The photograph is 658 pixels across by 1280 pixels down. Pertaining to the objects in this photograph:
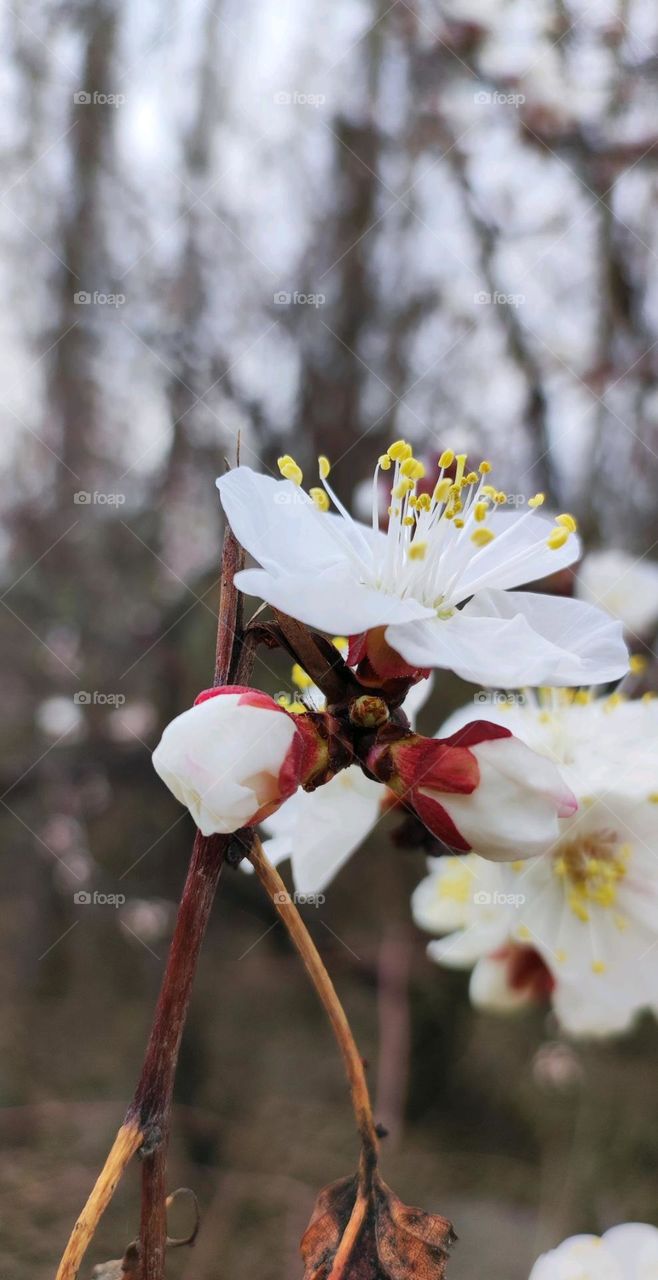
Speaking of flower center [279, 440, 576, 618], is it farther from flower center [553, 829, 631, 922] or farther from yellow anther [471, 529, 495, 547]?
flower center [553, 829, 631, 922]

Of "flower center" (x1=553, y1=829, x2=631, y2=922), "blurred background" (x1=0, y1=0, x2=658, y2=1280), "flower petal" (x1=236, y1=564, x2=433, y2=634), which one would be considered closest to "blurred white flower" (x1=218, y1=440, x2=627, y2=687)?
"flower petal" (x1=236, y1=564, x2=433, y2=634)

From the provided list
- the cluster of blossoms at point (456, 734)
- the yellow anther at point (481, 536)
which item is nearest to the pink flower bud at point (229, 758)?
the cluster of blossoms at point (456, 734)

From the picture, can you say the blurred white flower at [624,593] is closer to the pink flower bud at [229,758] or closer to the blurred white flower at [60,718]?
the pink flower bud at [229,758]

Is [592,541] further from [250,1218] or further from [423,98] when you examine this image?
[250,1218]

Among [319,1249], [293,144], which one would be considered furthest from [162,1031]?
[293,144]

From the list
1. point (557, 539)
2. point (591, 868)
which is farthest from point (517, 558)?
point (591, 868)

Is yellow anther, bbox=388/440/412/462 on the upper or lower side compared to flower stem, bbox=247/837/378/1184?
upper

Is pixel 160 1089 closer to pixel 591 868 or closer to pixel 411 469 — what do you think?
pixel 411 469
